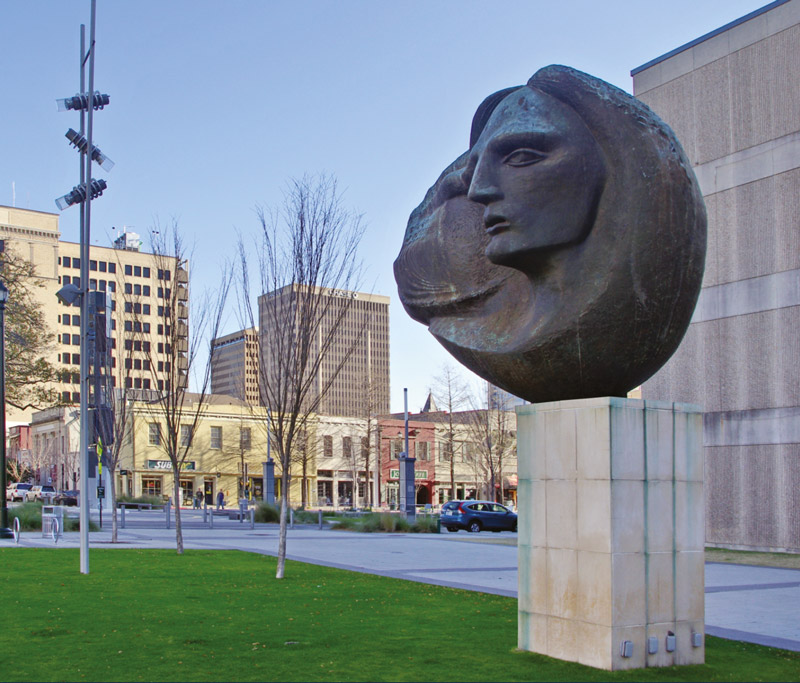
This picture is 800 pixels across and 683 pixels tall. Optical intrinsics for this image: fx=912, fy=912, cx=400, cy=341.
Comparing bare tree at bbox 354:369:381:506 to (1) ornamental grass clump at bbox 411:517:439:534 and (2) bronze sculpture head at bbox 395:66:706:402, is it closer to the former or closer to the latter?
(1) ornamental grass clump at bbox 411:517:439:534

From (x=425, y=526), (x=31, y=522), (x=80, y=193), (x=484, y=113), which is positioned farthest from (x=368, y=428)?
(x=484, y=113)

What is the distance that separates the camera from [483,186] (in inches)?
311

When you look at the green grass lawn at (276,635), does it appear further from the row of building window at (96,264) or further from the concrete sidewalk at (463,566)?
the row of building window at (96,264)

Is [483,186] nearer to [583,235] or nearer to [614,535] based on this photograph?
[583,235]

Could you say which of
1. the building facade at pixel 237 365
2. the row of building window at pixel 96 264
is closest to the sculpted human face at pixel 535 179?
the building facade at pixel 237 365

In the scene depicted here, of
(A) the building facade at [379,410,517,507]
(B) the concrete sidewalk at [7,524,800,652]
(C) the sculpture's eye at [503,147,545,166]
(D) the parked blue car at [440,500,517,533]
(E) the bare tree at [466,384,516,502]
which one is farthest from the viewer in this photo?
(A) the building facade at [379,410,517,507]

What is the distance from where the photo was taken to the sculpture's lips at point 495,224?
25.6 feet

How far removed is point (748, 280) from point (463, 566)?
10.7 meters

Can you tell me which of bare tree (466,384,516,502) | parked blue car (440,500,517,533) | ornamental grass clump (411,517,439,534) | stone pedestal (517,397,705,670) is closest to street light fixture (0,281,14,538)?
ornamental grass clump (411,517,439,534)

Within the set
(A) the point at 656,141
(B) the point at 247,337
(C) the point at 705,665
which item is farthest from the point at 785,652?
(B) the point at 247,337

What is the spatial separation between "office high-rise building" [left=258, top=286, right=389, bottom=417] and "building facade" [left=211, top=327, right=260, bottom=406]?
32 cm

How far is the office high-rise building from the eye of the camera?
16516 millimetres

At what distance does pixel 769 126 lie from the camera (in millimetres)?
22219

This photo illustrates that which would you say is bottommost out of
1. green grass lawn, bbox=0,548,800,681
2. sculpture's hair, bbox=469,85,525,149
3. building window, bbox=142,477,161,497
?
building window, bbox=142,477,161,497
